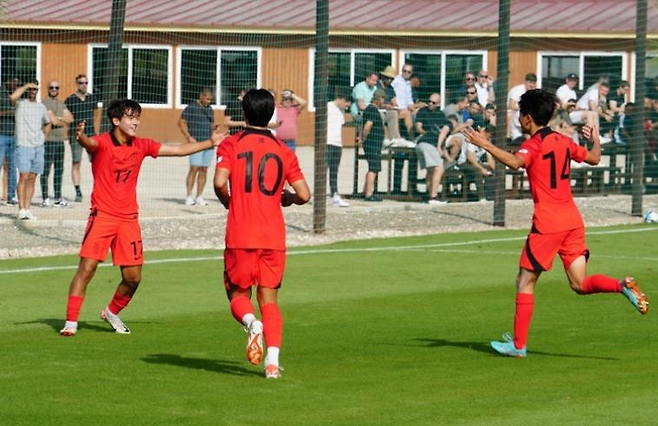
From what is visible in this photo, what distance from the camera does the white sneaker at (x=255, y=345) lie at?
9094 millimetres

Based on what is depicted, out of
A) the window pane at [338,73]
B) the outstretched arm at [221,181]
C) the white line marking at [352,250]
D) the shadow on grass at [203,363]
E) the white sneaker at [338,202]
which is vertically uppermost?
the window pane at [338,73]

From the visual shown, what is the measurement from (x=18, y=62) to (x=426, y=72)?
Result: 9.64 m

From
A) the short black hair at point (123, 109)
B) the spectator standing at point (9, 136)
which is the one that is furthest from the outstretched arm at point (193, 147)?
the spectator standing at point (9, 136)

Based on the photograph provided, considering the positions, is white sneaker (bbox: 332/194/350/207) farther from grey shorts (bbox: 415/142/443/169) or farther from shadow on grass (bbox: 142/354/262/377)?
shadow on grass (bbox: 142/354/262/377)

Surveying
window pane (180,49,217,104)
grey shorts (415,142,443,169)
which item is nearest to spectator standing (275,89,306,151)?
grey shorts (415,142,443,169)

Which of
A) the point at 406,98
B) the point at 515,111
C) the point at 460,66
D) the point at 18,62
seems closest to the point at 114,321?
the point at 406,98

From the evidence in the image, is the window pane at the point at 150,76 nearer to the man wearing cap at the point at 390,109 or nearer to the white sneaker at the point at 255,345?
the man wearing cap at the point at 390,109

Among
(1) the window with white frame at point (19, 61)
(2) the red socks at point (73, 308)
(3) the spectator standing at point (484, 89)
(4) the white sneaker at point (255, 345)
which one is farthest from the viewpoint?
(1) the window with white frame at point (19, 61)

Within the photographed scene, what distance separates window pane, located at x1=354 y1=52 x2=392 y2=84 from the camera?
3067 centimetres

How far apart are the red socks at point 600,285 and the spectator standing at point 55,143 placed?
44.5ft

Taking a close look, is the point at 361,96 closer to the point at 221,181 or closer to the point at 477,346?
the point at 477,346

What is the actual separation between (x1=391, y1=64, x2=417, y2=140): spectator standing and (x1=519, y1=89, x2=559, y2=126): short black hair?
15138 mm

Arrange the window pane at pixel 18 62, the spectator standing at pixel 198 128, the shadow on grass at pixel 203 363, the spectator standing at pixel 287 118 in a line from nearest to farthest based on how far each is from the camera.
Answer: the shadow on grass at pixel 203 363 → the spectator standing at pixel 198 128 → the spectator standing at pixel 287 118 → the window pane at pixel 18 62

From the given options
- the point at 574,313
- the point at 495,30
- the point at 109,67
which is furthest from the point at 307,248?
the point at 495,30
